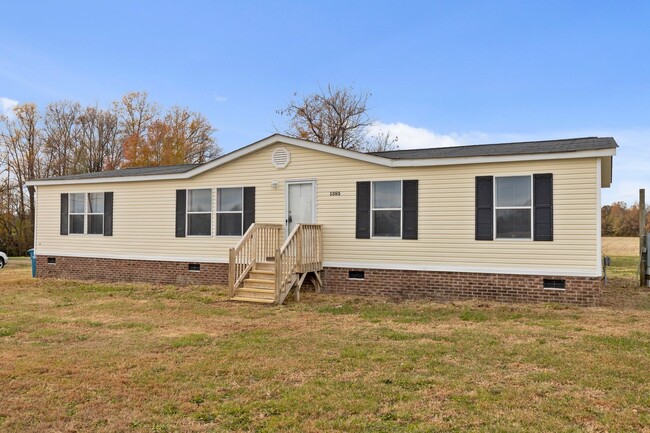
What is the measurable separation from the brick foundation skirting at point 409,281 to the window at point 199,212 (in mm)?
874

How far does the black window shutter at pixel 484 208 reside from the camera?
9.25 metres

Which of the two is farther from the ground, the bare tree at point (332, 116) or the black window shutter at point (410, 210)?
the bare tree at point (332, 116)

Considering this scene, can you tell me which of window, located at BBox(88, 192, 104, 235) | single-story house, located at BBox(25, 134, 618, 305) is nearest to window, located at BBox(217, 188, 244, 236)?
single-story house, located at BBox(25, 134, 618, 305)

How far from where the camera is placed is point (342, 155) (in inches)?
411

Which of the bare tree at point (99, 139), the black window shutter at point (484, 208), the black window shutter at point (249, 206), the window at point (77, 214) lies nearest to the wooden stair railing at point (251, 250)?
the black window shutter at point (249, 206)

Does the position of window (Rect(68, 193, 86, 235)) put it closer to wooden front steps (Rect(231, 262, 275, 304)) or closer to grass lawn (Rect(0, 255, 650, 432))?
grass lawn (Rect(0, 255, 650, 432))

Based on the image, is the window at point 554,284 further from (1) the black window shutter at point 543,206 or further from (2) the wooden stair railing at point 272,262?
(2) the wooden stair railing at point 272,262

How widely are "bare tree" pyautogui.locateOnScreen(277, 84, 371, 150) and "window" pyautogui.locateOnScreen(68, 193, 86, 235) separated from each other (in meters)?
19.3

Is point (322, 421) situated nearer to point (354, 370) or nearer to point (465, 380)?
point (354, 370)

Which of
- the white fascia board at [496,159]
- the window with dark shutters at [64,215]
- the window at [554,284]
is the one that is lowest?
the window at [554,284]

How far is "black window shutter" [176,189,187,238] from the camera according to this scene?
475 inches

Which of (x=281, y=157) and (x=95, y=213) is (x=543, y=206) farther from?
(x=95, y=213)

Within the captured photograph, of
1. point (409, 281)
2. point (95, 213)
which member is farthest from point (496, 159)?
point (95, 213)

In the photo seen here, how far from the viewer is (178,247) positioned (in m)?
12.1
